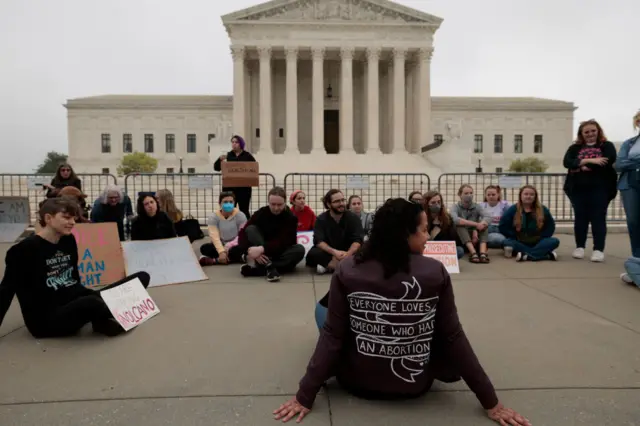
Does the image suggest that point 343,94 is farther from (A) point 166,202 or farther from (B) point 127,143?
(B) point 127,143

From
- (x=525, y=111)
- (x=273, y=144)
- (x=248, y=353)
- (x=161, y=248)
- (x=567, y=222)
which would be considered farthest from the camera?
(x=525, y=111)

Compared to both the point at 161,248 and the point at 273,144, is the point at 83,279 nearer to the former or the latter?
the point at 161,248

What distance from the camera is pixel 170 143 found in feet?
184

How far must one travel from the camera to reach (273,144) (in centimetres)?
3997

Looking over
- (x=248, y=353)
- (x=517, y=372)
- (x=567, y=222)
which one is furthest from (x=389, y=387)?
(x=567, y=222)

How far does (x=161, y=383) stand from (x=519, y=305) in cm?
366

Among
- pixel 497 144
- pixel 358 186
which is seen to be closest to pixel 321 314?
pixel 358 186

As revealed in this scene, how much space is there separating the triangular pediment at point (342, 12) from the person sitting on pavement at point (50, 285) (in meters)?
33.4

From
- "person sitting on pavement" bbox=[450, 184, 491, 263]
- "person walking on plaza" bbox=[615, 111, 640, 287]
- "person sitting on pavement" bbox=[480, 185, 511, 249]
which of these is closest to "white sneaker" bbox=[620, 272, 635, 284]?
"person walking on plaza" bbox=[615, 111, 640, 287]

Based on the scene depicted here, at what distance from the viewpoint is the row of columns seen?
34.3 m

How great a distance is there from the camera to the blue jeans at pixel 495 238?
27.5ft

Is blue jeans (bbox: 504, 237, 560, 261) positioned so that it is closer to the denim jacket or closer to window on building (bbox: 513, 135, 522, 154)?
the denim jacket

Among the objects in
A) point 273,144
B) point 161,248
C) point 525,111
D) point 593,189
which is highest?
point 525,111

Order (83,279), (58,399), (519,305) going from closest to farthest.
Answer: (58,399) → (519,305) → (83,279)
